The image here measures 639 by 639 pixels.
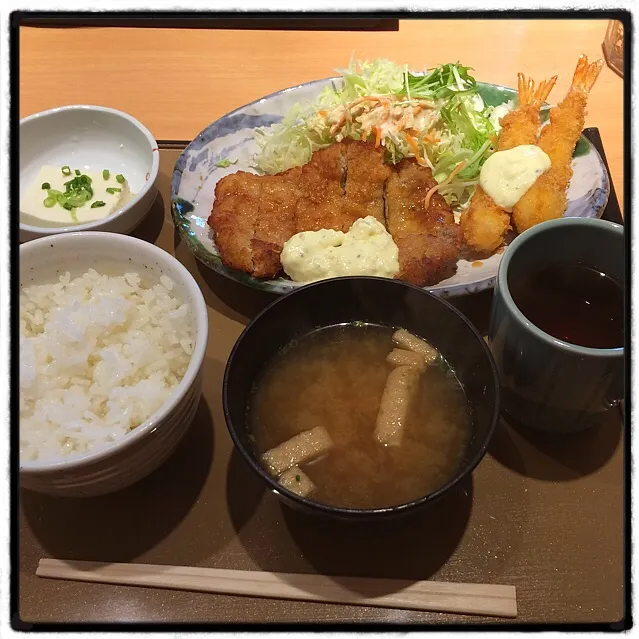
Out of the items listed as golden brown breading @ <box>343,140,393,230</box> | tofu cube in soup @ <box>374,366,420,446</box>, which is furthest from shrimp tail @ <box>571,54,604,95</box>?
tofu cube in soup @ <box>374,366,420,446</box>

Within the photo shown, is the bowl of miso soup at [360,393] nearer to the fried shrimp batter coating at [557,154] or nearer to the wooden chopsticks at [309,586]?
the wooden chopsticks at [309,586]

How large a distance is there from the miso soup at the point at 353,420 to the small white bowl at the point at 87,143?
1.13 meters

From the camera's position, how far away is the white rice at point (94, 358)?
1.21 meters

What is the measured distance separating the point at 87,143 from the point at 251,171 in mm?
685

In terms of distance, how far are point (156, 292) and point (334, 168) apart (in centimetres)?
97

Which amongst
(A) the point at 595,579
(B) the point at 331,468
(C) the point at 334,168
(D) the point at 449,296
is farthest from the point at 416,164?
(A) the point at 595,579

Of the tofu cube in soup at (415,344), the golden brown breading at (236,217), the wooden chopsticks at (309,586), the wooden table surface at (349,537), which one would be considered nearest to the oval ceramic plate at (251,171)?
the golden brown breading at (236,217)

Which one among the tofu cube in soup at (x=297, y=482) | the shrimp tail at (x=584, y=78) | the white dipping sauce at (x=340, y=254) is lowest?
the tofu cube in soup at (x=297, y=482)

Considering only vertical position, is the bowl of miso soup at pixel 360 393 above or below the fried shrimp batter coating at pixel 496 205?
below

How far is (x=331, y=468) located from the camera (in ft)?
4.13

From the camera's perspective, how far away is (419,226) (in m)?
1.95

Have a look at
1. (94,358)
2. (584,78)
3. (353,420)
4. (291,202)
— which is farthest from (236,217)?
(584,78)

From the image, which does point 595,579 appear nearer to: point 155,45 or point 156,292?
point 156,292

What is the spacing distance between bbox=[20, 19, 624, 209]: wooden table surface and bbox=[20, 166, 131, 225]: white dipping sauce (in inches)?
16.1
